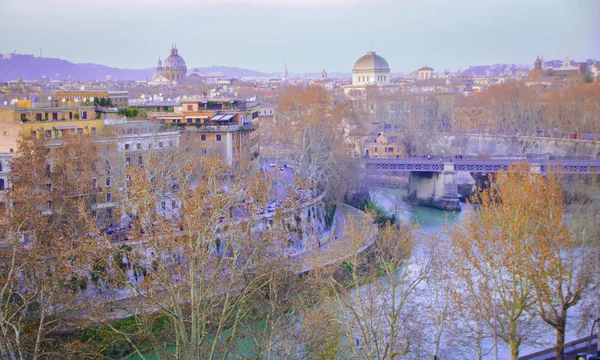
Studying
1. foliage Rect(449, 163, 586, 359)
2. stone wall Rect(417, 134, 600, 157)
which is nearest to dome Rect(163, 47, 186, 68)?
stone wall Rect(417, 134, 600, 157)

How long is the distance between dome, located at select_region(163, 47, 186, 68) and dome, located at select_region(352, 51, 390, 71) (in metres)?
17.2

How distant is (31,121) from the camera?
537 inches

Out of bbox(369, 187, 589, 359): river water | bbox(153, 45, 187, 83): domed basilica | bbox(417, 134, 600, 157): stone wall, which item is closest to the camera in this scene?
bbox(369, 187, 589, 359): river water

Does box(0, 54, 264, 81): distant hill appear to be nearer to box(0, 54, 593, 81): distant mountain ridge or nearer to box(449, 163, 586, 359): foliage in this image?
box(0, 54, 593, 81): distant mountain ridge

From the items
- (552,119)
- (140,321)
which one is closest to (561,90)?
(552,119)

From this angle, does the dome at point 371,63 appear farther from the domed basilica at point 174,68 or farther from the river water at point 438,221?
the river water at point 438,221

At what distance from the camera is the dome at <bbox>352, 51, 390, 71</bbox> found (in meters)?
57.7

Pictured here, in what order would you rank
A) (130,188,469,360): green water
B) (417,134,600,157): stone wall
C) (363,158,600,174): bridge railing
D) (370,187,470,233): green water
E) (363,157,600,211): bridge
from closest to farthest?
1. (130,188,469,360): green water
2. (370,187,470,233): green water
3. (363,157,600,211): bridge
4. (363,158,600,174): bridge railing
5. (417,134,600,157): stone wall

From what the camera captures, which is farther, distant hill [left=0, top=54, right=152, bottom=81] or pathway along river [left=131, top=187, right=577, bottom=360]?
distant hill [left=0, top=54, right=152, bottom=81]

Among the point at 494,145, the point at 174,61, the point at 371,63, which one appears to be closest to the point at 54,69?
the point at 174,61

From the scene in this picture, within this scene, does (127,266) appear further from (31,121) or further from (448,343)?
(31,121)

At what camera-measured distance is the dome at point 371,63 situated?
5766cm

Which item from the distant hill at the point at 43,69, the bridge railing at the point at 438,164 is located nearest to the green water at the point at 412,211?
the bridge railing at the point at 438,164

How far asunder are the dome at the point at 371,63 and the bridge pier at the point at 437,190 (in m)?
37.7
